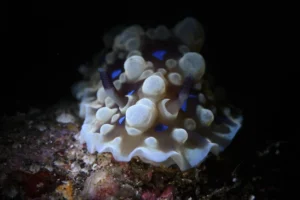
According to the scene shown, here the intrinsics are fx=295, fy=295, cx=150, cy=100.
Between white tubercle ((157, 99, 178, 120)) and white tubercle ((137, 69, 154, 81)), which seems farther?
white tubercle ((137, 69, 154, 81))

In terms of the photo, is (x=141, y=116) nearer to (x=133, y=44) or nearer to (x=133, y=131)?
(x=133, y=131)

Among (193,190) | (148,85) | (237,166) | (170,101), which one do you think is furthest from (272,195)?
(148,85)

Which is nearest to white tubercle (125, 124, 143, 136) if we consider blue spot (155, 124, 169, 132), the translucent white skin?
blue spot (155, 124, 169, 132)

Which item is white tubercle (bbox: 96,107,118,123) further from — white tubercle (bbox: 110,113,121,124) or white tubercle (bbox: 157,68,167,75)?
white tubercle (bbox: 157,68,167,75)

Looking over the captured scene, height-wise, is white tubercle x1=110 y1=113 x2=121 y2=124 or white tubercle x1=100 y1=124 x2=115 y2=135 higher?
white tubercle x1=110 y1=113 x2=121 y2=124

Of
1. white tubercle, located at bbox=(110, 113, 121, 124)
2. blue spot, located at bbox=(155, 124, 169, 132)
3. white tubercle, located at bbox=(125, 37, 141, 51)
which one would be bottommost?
blue spot, located at bbox=(155, 124, 169, 132)

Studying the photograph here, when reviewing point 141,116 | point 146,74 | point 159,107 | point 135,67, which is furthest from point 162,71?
point 141,116

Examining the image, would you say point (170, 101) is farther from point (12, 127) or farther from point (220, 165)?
point (12, 127)
